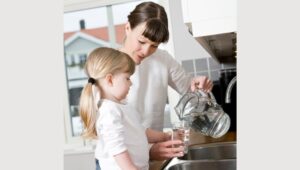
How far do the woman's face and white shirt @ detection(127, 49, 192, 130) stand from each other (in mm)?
145

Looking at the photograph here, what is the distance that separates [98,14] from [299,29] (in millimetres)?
3225

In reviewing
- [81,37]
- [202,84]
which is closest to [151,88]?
[202,84]

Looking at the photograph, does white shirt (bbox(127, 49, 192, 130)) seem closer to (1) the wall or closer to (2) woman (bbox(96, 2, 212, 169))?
(2) woman (bbox(96, 2, 212, 169))

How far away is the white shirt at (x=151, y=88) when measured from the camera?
4.85ft

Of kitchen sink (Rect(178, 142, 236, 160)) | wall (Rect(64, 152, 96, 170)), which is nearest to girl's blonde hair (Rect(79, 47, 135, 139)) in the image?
kitchen sink (Rect(178, 142, 236, 160))

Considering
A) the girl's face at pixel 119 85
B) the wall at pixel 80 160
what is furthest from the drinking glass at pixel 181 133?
the wall at pixel 80 160

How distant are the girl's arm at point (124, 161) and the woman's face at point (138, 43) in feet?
1.36

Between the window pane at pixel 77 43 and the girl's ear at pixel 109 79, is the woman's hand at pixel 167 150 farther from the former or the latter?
the window pane at pixel 77 43

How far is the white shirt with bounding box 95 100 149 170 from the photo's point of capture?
3.36 feet

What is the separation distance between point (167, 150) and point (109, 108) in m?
0.22

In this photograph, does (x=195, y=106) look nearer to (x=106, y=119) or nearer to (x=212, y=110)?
(x=212, y=110)

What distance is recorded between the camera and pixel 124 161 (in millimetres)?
1020

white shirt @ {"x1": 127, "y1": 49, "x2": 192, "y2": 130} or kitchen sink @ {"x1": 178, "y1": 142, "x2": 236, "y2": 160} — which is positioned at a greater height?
white shirt @ {"x1": 127, "y1": 49, "x2": 192, "y2": 130}

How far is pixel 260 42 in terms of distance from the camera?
28 cm
